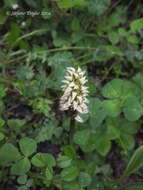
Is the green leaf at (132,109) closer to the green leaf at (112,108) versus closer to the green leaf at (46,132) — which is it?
the green leaf at (112,108)

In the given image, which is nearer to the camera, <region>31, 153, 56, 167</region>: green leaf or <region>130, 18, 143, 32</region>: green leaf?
<region>31, 153, 56, 167</region>: green leaf

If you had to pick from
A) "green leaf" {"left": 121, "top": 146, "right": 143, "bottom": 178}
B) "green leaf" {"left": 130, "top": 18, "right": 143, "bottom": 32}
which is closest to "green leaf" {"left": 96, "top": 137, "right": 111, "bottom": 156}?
"green leaf" {"left": 121, "top": 146, "right": 143, "bottom": 178}

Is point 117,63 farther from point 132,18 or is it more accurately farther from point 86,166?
point 86,166

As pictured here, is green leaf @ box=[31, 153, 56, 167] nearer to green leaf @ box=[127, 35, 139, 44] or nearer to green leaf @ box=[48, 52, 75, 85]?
green leaf @ box=[48, 52, 75, 85]

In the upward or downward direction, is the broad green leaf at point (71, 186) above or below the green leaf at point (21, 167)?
below

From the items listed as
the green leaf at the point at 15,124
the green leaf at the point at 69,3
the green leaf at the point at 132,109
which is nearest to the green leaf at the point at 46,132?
the green leaf at the point at 15,124

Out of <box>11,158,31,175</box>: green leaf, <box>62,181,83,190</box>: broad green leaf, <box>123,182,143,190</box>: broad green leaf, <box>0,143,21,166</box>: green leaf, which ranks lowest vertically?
<box>123,182,143,190</box>: broad green leaf

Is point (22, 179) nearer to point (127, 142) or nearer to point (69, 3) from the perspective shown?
point (127, 142)

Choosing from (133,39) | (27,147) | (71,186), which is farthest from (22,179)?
(133,39)
